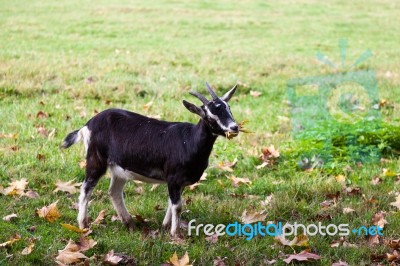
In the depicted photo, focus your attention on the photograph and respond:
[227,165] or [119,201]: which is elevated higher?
[119,201]

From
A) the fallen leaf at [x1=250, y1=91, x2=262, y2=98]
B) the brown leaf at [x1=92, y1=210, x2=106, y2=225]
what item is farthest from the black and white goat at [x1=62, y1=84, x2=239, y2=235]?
the fallen leaf at [x1=250, y1=91, x2=262, y2=98]

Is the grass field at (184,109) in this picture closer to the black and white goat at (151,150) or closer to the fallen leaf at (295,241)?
the fallen leaf at (295,241)

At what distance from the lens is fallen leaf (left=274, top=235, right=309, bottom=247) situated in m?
5.05

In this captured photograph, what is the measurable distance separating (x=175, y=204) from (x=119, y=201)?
26.7 inches

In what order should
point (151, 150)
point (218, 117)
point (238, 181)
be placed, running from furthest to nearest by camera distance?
1. point (238, 181)
2. point (151, 150)
3. point (218, 117)

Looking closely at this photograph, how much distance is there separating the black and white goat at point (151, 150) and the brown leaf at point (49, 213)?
0.29m

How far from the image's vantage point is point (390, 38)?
20250 millimetres

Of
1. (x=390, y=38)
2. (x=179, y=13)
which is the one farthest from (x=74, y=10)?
(x=390, y=38)

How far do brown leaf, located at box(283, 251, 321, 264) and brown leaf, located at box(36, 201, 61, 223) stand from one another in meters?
2.17

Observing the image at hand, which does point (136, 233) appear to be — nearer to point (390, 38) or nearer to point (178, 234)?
point (178, 234)

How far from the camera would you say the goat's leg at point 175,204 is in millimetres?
5082

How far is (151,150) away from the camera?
17.1 ft

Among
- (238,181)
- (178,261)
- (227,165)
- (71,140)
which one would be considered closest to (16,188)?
(71,140)

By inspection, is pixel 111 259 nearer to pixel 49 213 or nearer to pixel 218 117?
pixel 49 213
